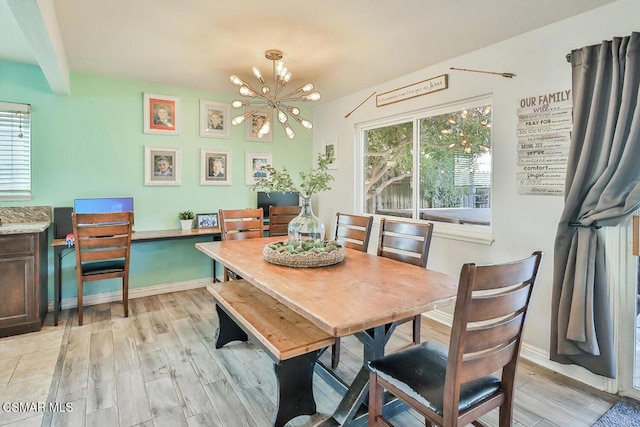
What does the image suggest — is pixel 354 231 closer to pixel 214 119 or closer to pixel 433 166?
pixel 433 166

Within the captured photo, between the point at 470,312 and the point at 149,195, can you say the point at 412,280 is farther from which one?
the point at 149,195

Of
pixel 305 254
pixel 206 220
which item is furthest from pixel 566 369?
pixel 206 220

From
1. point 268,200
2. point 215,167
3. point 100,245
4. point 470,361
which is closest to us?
point 470,361

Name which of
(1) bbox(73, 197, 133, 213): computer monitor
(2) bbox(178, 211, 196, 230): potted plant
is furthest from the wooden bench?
(1) bbox(73, 197, 133, 213): computer monitor

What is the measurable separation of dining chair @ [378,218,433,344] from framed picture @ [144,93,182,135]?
9.07 feet

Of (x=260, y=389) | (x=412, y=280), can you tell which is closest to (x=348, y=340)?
(x=260, y=389)

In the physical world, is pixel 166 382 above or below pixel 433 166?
below

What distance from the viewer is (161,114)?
3.95 meters

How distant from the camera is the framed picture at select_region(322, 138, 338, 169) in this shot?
454cm

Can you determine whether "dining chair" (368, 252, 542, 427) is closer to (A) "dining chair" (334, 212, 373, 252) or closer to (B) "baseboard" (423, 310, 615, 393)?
(B) "baseboard" (423, 310, 615, 393)

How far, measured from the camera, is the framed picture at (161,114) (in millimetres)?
3867

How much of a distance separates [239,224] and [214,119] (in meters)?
1.70

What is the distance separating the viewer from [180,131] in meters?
4.06

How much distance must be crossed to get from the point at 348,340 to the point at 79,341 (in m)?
2.16
